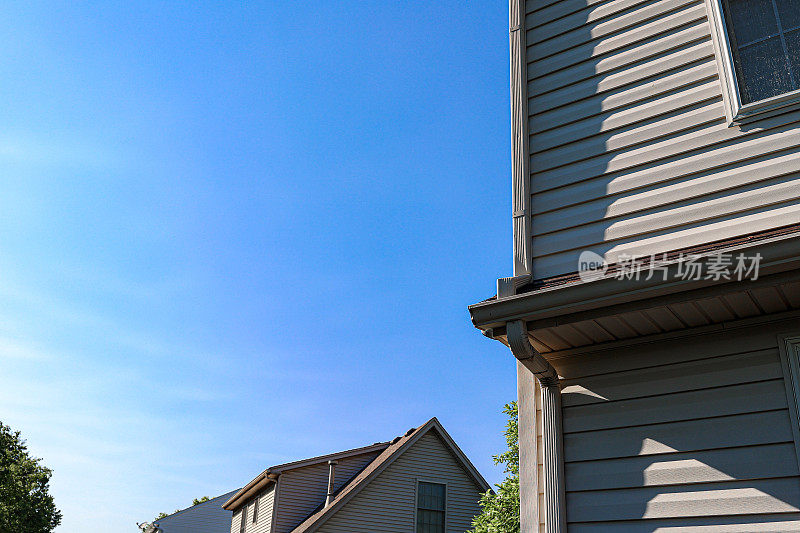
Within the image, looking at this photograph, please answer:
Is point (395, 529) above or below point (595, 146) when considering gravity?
below

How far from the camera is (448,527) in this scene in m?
21.2

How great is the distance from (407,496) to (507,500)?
7.29 metres

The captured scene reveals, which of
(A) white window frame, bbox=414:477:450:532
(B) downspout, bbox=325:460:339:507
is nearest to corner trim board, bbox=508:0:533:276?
(B) downspout, bbox=325:460:339:507

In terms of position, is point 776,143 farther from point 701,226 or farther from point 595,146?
point 595,146

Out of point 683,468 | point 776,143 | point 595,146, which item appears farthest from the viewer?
point 595,146

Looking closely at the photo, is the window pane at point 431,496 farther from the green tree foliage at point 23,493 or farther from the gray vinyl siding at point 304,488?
the green tree foliage at point 23,493

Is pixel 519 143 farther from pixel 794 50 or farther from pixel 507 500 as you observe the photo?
pixel 507 500

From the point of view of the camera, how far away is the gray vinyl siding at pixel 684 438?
11.8 ft

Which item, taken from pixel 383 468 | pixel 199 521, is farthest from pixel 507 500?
pixel 199 521

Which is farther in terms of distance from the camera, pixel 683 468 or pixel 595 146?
pixel 595 146

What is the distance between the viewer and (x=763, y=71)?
14.8ft

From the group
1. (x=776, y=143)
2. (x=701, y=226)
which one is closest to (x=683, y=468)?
(x=701, y=226)

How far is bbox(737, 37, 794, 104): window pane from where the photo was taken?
4.43m

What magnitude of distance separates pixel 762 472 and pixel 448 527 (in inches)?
759
